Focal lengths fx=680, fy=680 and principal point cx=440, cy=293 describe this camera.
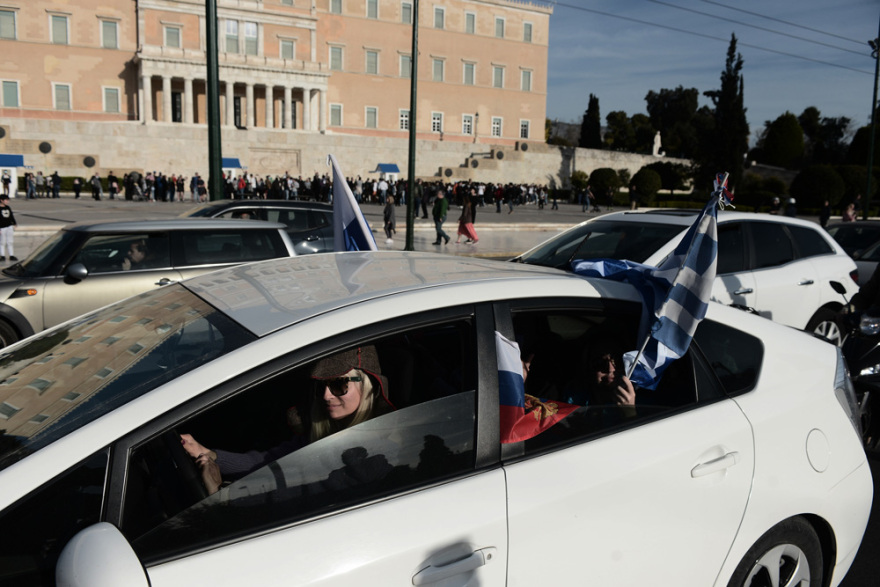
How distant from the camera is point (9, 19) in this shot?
5591cm

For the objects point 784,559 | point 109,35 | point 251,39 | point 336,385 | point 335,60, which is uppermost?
point 251,39

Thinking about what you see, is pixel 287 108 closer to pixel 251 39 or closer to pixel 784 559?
pixel 251 39

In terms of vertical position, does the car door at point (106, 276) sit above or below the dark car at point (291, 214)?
below

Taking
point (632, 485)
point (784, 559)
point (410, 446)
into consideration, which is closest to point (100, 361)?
point (410, 446)

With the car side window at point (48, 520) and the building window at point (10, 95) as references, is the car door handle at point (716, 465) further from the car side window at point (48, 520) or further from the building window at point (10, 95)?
the building window at point (10, 95)

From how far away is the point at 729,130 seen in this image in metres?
54.9

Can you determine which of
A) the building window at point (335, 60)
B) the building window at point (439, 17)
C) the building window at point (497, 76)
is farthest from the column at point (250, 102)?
the building window at point (497, 76)

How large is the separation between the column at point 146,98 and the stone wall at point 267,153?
261 inches

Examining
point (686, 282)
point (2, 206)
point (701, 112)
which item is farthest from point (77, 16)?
point (701, 112)

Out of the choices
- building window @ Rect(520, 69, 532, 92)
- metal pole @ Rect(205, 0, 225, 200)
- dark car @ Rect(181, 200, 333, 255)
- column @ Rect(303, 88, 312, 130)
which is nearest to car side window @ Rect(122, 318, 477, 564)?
dark car @ Rect(181, 200, 333, 255)

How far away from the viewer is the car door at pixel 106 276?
6.44 m

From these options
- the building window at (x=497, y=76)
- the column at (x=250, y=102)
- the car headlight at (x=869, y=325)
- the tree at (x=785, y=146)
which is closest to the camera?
the car headlight at (x=869, y=325)

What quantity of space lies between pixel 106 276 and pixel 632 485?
5993 mm

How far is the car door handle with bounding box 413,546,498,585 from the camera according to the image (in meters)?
1.75
